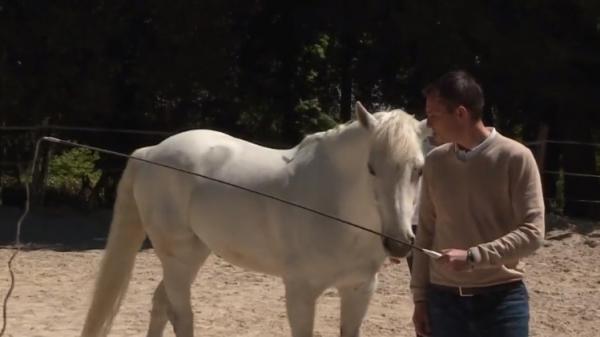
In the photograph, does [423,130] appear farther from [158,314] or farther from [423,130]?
[158,314]

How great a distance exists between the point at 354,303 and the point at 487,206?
182 centimetres

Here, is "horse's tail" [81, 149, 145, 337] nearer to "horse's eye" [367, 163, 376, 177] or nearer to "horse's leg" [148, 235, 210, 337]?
"horse's leg" [148, 235, 210, 337]

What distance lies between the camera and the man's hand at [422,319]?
3.05 metres

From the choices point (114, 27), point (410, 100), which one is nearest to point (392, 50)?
point (410, 100)

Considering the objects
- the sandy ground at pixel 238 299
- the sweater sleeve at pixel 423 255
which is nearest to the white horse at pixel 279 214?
the sweater sleeve at pixel 423 255

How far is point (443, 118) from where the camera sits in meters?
2.79

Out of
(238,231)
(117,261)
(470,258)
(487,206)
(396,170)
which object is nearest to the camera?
(470,258)

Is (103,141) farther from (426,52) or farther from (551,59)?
(551,59)

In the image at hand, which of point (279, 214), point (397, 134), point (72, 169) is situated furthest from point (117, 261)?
point (72, 169)

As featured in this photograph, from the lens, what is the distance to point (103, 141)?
1370 centimetres

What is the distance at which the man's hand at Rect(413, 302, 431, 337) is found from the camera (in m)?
3.05

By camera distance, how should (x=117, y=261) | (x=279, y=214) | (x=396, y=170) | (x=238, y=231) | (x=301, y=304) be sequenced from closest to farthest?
1. (x=396, y=170)
2. (x=301, y=304)
3. (x=279, y=214)
4. (x=238, y=231)
5. (x=117, y=261)

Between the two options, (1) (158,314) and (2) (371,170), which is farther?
(1) (158,314)

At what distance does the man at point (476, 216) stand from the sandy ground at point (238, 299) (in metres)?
3.44
